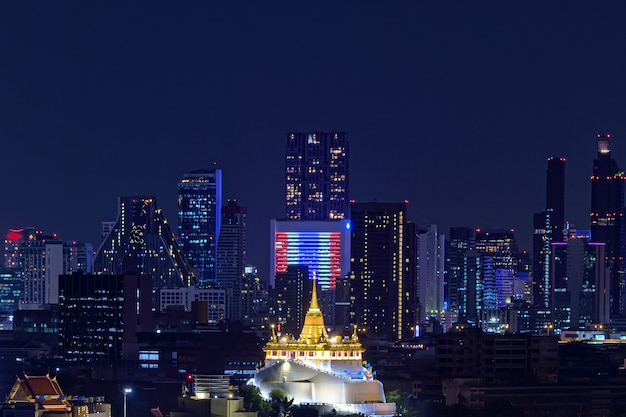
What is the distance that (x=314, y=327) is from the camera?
106250mm

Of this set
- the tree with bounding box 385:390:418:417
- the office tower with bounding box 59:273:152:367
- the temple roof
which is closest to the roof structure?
the temple roof

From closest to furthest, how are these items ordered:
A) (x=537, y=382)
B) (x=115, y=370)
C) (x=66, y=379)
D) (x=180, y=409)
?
(x=180, y=409)
(x=66, y=379)
(x=537, y=382)
(x=115, y=370)

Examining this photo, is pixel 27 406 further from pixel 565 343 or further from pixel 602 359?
pixel 565 343

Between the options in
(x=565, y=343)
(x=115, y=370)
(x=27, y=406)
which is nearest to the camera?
(x=27, y=406)

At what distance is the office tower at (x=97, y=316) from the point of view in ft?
531

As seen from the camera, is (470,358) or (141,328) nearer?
(470,358)

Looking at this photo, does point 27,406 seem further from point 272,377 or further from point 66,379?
point 66,379

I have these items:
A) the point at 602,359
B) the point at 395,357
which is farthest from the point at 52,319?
the point at 602,359

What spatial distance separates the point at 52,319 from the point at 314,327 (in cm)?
7627

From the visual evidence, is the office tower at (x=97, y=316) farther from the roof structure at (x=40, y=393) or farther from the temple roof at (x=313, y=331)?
the roof structure at (x=40, y=393)

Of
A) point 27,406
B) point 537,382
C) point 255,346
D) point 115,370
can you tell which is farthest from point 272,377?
point 255,346

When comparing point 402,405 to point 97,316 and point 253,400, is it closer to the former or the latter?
point 253,400

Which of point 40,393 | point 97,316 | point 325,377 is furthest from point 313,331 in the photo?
point 97,316

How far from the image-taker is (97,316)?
163 metres
